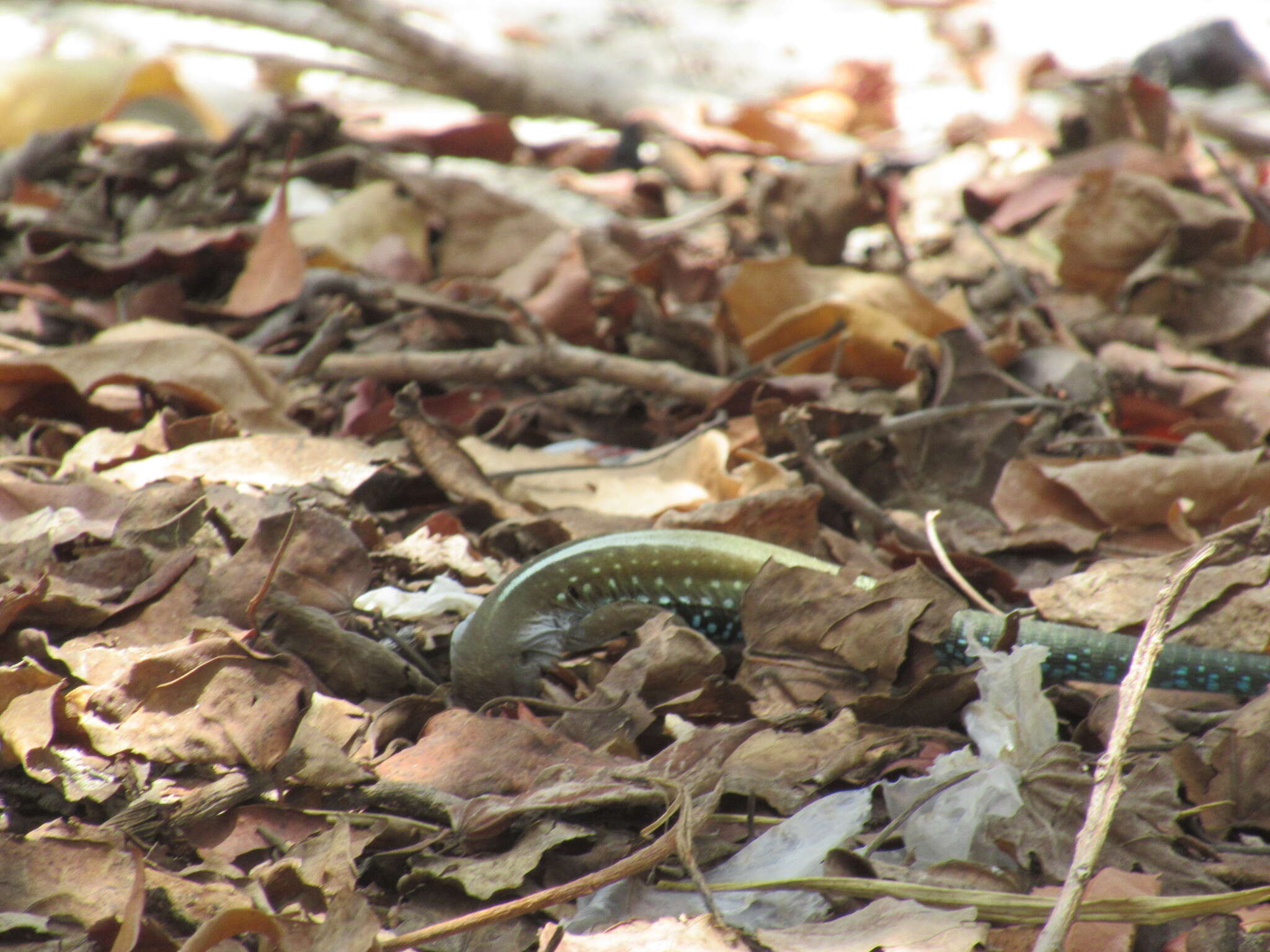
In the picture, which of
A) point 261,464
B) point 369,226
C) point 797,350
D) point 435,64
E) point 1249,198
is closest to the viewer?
point 261,464

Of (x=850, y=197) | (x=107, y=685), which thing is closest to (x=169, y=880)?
(x=107, y=685)

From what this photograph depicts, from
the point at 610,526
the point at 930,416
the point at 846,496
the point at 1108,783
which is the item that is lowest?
the point at 610,526

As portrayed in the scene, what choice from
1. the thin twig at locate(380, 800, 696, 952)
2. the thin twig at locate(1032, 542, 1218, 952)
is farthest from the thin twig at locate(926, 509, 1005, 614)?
the thin twig at locate(380, 800, 696, 952)

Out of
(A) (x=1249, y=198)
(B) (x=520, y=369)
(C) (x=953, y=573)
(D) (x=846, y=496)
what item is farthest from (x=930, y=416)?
(A) (x=1249, y=198)

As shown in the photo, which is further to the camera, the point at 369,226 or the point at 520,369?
the point at 369,226

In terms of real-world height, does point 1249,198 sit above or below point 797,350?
above

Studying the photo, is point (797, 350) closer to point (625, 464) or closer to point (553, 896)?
point (625, 464)
